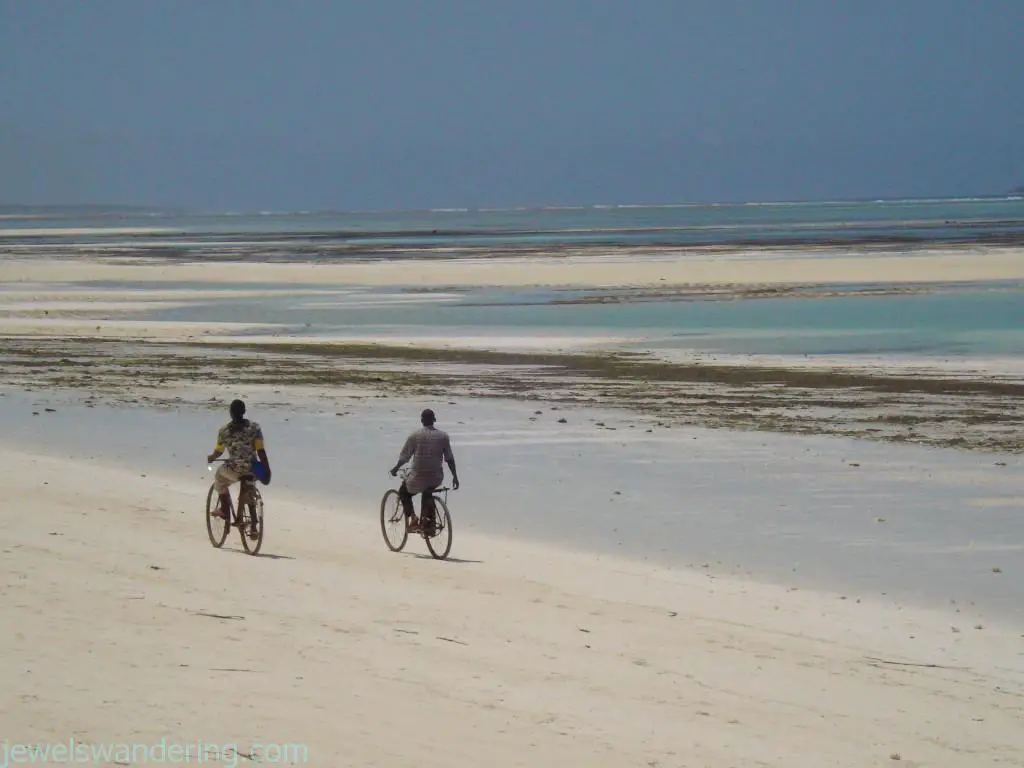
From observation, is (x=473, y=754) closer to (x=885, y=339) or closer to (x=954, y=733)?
(x=954, y=733)

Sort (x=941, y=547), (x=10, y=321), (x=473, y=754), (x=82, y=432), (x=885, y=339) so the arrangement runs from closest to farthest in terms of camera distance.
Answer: (x=473, y=754) < (x=941, y=547) < (x=82, y=432) < (x=885, y=339) < (x=10, y=321)

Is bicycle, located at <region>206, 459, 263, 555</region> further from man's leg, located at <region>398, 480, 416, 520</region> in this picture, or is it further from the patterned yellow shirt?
man's leg, located at <region>398, 480, 416, 520</region>

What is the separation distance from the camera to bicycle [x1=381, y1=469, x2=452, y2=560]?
13914mm

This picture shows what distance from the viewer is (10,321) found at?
146 ft

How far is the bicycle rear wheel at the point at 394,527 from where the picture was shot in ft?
46.9

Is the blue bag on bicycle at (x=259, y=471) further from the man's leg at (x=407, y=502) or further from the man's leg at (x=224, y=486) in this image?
the man's leg at (x=407, y=502)

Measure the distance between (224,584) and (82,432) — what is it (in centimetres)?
1132

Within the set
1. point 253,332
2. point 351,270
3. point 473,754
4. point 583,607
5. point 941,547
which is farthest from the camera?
point 351,270

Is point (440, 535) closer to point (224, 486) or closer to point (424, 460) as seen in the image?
point (424, 460)

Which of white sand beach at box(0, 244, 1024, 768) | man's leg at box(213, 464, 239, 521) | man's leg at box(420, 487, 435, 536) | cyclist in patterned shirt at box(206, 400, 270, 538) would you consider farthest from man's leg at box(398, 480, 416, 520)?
man's leg at box(213, 464, 239, 521)

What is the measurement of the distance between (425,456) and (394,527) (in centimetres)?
102

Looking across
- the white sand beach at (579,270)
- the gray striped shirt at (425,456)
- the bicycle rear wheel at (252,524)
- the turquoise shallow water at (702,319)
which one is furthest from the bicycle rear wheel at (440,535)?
the white sand beach at (579,270)

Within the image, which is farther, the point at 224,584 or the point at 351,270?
the point at 351,270

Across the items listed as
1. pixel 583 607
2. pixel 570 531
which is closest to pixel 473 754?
pixel 583 607
